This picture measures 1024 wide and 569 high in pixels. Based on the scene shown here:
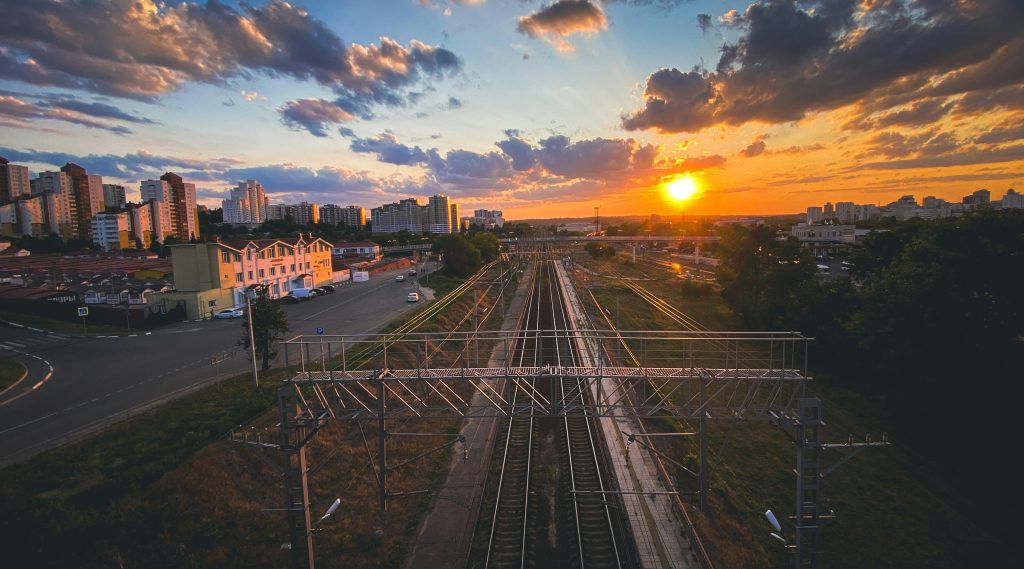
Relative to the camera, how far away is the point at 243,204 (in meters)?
154

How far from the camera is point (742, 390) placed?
61.9 feet

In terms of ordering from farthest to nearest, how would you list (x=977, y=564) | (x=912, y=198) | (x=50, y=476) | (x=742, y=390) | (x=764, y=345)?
(x=912, y=198)
(x=764, y=345)
(x=742, y=390)
(x=50, y=476)
(x=977, y=564)

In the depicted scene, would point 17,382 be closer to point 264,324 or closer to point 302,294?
point 264,324

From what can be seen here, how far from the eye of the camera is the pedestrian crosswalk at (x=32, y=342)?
25859mm

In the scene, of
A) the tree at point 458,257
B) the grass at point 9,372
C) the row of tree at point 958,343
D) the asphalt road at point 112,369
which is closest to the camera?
the row of tree at point 958,343

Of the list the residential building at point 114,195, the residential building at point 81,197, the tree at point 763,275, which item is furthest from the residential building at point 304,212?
the tree at point 763,275

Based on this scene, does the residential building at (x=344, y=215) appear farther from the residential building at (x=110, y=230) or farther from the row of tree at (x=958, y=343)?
the row of tree at (x=958, y=343)

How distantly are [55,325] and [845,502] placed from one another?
139 feet

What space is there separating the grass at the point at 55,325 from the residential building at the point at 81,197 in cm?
8951

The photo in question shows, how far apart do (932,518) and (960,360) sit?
5671 mm

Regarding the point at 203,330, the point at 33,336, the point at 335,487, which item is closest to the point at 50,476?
the point at 335,487

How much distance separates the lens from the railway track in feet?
32.1

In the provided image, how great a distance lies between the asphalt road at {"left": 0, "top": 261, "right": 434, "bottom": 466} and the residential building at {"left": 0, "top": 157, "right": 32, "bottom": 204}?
4340 inches

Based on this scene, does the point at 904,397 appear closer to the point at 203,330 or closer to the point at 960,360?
the point at 960,360
